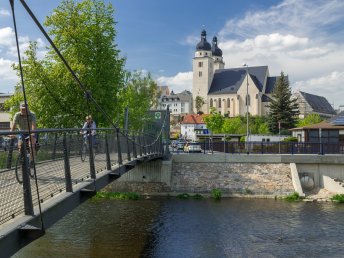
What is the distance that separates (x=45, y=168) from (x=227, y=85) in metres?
112

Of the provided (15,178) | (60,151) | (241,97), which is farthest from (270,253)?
(241,97)

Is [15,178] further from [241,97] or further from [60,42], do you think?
[241,97]

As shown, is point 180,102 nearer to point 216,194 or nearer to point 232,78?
point 232,78

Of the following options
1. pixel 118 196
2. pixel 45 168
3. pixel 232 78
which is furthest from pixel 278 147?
pixel 232 78

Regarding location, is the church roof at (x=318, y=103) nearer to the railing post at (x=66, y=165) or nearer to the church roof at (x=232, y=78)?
the church roof at (x=232, y=78)

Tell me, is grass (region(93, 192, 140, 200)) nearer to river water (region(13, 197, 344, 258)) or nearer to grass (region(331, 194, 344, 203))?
river water (region(13, 197, 344, 258))

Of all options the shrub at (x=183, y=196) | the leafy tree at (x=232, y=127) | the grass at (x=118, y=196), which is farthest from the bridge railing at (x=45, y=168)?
the leafy tree at (x=232, y=127)

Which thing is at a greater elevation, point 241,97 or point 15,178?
point 241,97

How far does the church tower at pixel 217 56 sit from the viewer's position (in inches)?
5031

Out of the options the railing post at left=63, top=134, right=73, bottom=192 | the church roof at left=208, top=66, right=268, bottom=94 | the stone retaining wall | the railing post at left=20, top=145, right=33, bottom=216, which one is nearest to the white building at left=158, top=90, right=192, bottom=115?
the church roof at left=208, top=66, right=268, bottom=94

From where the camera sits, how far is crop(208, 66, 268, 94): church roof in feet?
372

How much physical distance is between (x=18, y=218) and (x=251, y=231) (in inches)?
496

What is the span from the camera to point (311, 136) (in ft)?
117

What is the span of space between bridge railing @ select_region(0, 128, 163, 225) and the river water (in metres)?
3.81
